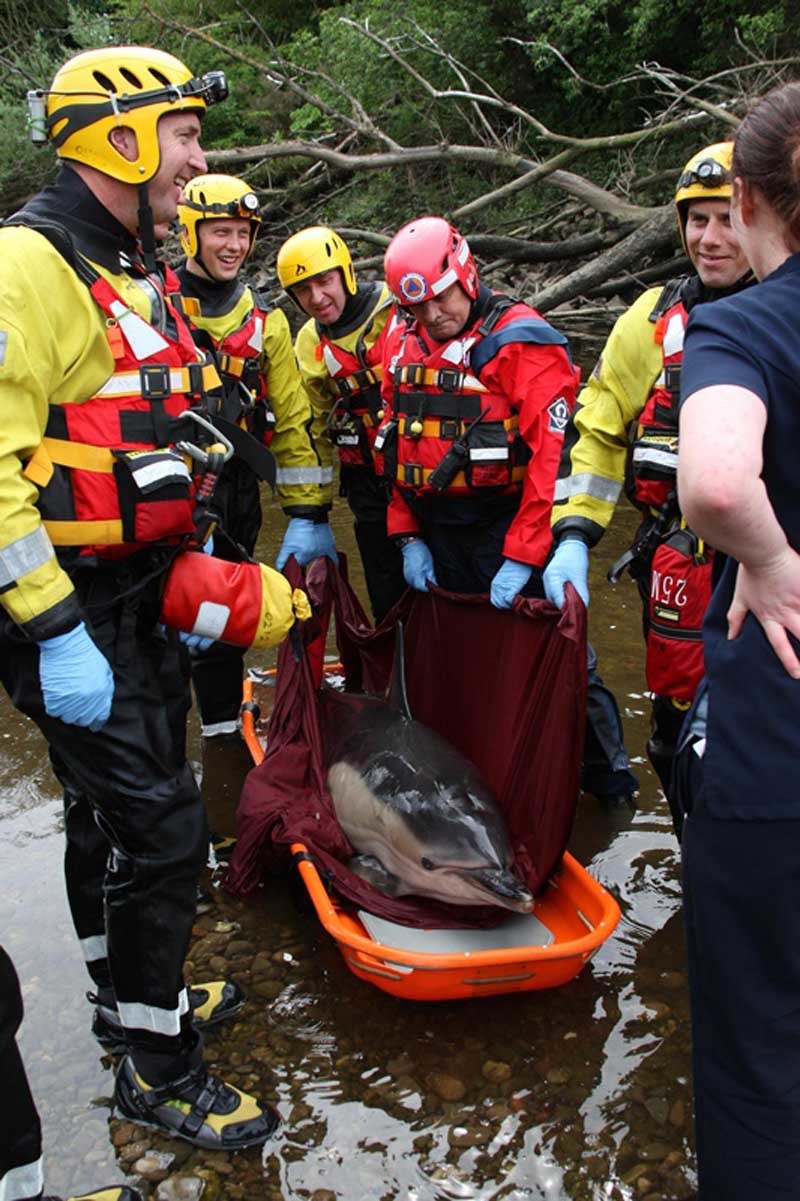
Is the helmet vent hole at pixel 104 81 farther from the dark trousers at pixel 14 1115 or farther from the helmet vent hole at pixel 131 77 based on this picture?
the dark trousers at pixel 14 1115

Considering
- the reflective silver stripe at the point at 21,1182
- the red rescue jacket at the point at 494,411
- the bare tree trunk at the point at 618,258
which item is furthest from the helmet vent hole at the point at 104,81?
the bare tree trunk at the point at 618,258

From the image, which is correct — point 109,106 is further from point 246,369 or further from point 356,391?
point 356,391

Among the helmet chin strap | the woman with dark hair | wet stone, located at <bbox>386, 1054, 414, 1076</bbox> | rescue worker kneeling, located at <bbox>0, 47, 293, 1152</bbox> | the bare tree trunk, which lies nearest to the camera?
the woman with dark hair

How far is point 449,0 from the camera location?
1581 cm

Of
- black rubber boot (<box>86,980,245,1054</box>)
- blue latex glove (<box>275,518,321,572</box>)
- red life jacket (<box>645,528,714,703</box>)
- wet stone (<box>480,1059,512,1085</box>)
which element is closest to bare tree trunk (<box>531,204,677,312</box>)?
blue latex glove (<box>275,518,321,572</box>)

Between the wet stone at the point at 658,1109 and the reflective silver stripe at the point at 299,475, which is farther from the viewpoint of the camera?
the reflective silver stripe at the point at 299,475

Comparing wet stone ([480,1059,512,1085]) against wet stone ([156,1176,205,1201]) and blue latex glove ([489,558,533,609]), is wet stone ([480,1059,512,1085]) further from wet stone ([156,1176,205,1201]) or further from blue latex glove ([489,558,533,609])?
blue latex glove ([489,558,533,609])

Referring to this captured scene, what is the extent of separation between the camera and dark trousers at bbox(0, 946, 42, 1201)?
2045mm

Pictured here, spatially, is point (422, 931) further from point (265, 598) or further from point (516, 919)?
point (265, 598)

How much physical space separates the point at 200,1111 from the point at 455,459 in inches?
91.4

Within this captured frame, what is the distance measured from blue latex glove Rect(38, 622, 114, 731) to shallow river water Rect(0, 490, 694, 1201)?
3.89ft

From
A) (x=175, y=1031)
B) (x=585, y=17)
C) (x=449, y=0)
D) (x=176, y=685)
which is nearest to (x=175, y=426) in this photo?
(x=176, y=685)

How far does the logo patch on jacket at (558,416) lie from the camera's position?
3.62 m

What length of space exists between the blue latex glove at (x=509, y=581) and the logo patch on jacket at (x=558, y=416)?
0.50m
